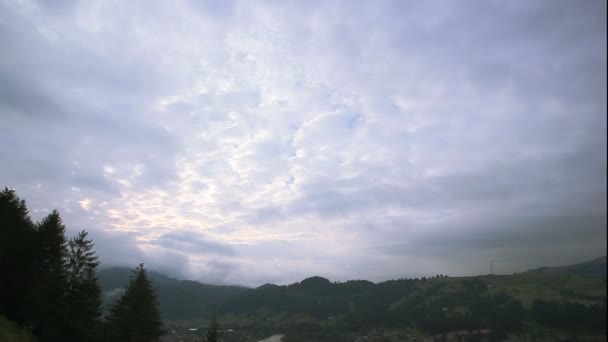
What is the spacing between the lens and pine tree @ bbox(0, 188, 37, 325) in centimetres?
4359

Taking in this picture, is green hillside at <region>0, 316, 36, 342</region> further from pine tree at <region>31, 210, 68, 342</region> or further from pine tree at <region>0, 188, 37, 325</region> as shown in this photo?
pine tree at <region>0, 188, 37, 325</region>

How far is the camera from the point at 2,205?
49906mm

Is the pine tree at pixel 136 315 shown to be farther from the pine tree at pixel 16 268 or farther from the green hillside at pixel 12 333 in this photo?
the pine tree at pixel 16 268

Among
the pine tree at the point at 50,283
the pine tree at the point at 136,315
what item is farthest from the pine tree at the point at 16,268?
the pine tree at the point at 136,315

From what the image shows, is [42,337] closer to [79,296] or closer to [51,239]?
[79,296]

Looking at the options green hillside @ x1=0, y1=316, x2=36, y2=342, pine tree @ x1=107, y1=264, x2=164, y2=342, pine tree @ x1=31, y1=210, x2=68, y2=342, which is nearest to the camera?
green hillside @ x1=0, y1=316, x2=36, y2=342

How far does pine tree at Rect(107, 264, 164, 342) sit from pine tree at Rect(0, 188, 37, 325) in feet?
32.8

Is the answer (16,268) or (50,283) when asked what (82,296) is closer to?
(50,283)

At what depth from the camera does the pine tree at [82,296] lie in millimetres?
42156

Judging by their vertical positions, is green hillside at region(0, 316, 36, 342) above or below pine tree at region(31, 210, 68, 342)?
below

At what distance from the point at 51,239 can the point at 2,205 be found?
9.62 metres

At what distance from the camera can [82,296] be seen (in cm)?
4378

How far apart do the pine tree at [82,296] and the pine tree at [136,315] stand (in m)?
2.21

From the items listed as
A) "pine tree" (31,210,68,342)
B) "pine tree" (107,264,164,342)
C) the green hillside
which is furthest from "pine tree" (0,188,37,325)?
"pine tree" (107,264,164,342)
